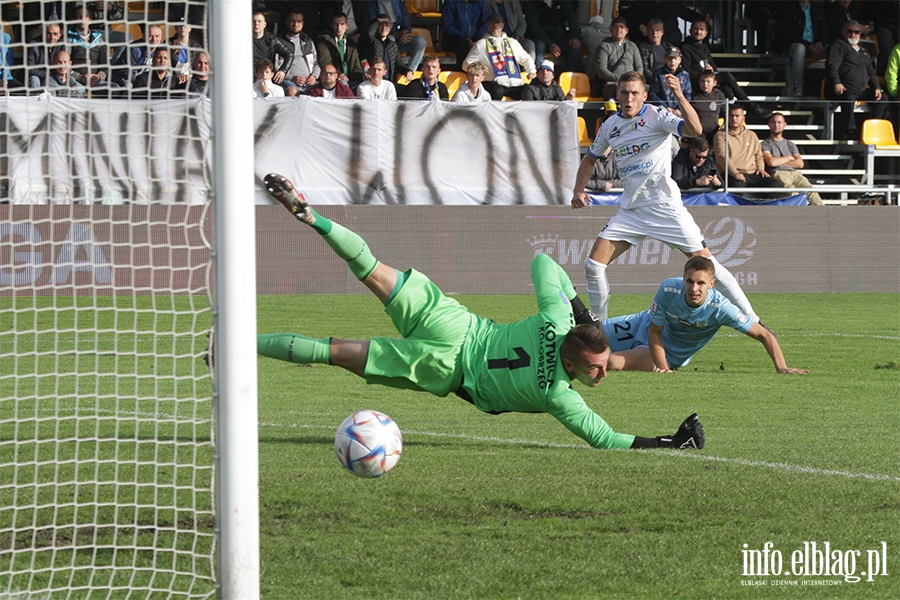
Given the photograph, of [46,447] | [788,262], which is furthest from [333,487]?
[788,262]

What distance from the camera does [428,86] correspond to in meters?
16.1

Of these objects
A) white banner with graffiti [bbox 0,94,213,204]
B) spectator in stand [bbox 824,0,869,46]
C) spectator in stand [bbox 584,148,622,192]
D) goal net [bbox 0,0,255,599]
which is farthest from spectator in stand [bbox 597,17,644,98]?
goal net [bbox 0,0,255,599]

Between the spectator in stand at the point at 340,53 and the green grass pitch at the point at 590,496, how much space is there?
9106 mm

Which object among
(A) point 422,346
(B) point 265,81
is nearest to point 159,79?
(A) point 422,346

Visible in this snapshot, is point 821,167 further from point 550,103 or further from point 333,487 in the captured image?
point 333,487

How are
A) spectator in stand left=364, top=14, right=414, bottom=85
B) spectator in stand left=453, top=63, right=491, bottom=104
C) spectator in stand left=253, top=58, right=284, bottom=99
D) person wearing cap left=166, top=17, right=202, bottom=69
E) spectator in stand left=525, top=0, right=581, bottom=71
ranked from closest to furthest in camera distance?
person wearing cap left=166, top=17, right=202, bottom=69 < spectator in stand left=253, top=58, right=284, bottom=99 < spectator in stand left=453, top=63, right=491, bottom=104 < spectator in stand left=364, top=14, right=414, bottom=85 < spectator in stand left=525, top=0, right=581, bottom=71

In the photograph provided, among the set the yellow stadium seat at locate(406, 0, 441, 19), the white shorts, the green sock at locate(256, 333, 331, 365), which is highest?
the yellow stadium seat at locate(406, 0, 441, 19)

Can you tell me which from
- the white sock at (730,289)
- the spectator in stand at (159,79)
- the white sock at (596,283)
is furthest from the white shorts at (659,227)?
the spectator in stand at (159,79)

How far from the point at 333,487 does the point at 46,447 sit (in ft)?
5.32

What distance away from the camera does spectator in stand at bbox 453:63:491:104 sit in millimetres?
15753

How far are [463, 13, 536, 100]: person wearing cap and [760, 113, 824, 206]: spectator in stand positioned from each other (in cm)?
381

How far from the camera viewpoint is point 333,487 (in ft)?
17.1

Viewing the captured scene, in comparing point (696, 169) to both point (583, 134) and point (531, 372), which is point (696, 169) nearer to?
point (583, 134)

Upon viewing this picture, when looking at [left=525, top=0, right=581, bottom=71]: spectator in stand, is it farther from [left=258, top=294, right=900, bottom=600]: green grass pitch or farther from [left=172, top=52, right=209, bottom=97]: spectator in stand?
[left=172, top=52, right=209, bottom=97]: spectator in stand
